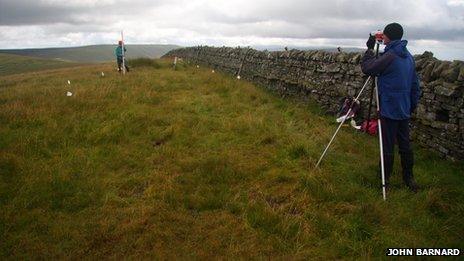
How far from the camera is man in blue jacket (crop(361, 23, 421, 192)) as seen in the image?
20.5 feet

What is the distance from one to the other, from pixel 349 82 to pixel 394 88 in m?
5.24

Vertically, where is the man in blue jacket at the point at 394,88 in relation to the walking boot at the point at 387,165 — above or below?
above

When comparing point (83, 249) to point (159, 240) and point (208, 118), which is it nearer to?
point (159, 240)

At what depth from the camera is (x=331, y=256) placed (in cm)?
473

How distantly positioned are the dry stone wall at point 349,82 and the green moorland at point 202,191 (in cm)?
64

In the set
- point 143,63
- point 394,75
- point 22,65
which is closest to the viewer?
point 394,75

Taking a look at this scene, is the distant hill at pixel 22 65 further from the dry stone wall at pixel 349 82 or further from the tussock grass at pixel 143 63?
the dry stone wall at pixel 349 82

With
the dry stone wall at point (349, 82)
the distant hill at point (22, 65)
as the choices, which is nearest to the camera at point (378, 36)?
the dry stone wall at point (349, 82)

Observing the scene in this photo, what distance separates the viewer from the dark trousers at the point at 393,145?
6.48 m

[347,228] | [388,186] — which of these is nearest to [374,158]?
[388,186]

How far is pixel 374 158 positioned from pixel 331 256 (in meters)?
3.99

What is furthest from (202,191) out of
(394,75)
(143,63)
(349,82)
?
(143,63)

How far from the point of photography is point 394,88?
6.32 m

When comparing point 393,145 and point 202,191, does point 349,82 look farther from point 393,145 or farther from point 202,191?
point 202,191
